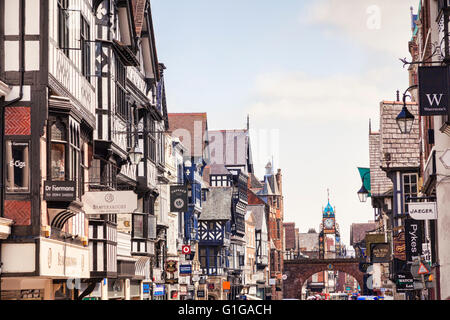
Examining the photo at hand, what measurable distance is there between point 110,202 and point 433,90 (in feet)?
26.1

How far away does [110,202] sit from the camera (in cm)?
2070

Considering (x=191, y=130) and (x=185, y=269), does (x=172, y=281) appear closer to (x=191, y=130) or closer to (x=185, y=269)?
(x=185, y=269)

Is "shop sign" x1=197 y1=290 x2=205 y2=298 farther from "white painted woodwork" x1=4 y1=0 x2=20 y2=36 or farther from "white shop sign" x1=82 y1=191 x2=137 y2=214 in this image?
"white painted woodwork" x1=4 y1=0 x2=20 y2=36

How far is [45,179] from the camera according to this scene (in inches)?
715

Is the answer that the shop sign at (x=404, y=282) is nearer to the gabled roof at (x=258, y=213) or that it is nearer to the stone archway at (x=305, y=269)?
the gabled roof at (x=258, y=213)

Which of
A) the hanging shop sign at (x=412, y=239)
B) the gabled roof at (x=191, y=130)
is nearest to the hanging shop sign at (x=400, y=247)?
the hanging shop sign at (x=412, y=239)

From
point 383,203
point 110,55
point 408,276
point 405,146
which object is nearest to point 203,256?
point 383,203

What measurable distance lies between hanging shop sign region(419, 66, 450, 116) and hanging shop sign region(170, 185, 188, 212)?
21866 millimetres

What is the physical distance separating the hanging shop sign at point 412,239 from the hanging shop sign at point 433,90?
17.7 metres

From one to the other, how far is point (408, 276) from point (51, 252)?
75.7ft

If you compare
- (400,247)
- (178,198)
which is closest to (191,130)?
(178,198)

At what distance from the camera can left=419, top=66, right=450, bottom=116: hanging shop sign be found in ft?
61.6

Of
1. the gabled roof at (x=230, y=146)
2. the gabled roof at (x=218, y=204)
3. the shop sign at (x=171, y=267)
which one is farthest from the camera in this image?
the gabled roof at (x=230, y=146)

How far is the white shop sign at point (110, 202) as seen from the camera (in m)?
20.3
